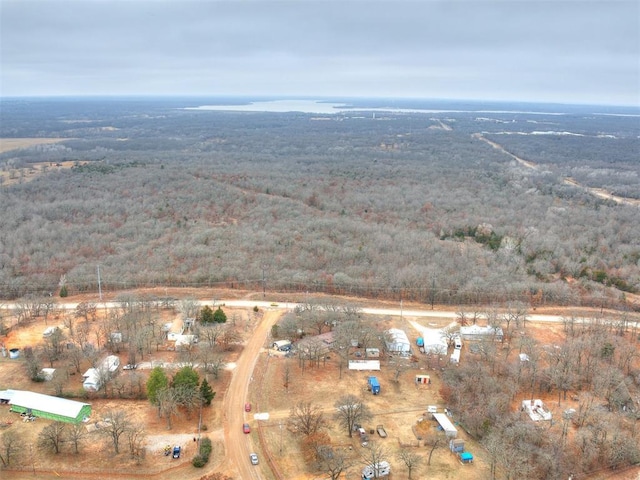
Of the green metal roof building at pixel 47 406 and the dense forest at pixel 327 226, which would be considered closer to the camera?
the green metal roof building at pixel 47 406

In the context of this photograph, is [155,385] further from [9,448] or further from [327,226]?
[327,226]

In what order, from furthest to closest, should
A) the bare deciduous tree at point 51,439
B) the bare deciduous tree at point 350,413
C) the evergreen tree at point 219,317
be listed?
the evergreen tree at point 219,317 → the bare deciduous tree at point 350,413 → the bare deciduous tree at point 51,439

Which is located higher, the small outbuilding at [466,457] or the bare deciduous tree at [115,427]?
the bare deciduous tree at [115,427]

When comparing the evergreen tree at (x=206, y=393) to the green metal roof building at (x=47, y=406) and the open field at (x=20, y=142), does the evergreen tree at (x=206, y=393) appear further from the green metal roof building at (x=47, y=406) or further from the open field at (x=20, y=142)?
the open field at (x=20, y=142)

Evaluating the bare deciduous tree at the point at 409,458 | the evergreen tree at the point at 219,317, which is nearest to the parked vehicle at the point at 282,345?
the evergreen tree at the point at 219,317

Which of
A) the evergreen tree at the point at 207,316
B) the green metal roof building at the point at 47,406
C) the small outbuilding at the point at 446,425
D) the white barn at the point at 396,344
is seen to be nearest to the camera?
the small outbuilding at the point at 446,425

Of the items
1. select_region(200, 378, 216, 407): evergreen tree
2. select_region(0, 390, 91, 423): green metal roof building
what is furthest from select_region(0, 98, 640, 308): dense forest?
select_region(200, 378, 216, 407): evergreen tree
